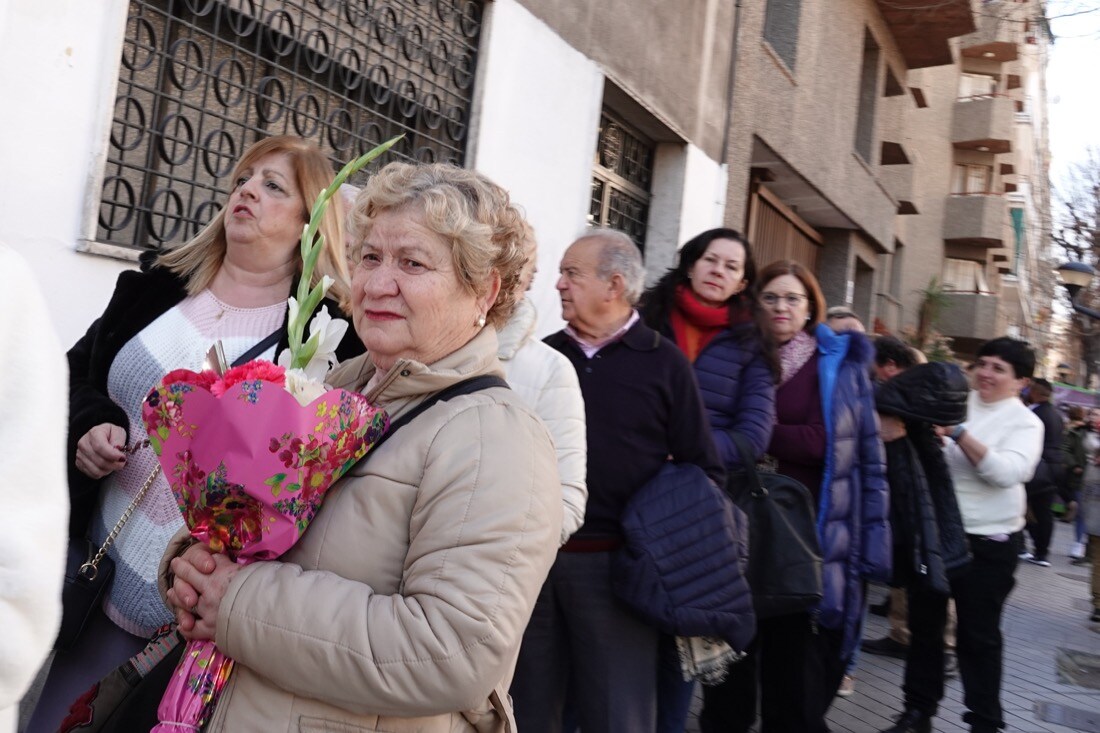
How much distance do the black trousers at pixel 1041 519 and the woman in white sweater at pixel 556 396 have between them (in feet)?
33.1

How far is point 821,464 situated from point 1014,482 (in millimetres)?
1486

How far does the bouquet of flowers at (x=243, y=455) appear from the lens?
1.62 m

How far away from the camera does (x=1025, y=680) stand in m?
7.09

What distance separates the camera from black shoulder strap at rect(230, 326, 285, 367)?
258 cm

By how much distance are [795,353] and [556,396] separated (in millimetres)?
1649

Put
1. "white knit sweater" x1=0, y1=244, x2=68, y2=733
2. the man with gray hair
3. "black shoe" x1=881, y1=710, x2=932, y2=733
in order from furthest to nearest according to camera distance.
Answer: "black shoe" x1=881, y1=710, x2=932, y2=733 → the man with gray hair → "white knit sweater" x1=0, y1=244, x2=68, y2=733

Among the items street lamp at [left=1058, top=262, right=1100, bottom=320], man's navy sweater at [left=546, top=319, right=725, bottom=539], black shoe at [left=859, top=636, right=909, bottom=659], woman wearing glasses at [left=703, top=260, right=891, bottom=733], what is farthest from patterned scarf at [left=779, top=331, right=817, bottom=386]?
street lamp at [left=1058, top=262, right=1100, bottom=320]

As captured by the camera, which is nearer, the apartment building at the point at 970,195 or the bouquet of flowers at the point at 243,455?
the bouquet of flowers at the point at 243,455

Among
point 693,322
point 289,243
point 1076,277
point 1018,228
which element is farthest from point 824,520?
point 1018,228

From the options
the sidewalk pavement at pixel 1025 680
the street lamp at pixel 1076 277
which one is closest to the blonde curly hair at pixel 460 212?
the sidewalk pavement at pixel 1025 680

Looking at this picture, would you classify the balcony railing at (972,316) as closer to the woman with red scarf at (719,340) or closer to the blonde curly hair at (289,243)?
the woman with red scarf at (719,340)

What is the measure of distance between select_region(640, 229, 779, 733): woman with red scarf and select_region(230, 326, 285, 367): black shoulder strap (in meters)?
1.93

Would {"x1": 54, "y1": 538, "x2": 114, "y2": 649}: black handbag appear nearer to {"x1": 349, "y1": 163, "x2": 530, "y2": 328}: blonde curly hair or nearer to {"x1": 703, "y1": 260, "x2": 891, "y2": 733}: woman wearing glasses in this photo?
{"x1": 349, "y1": 163, "x2": 530, "y2": 328}: blonde curly hair

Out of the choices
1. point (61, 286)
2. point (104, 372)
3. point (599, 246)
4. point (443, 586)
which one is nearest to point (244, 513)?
point (443, 586)
